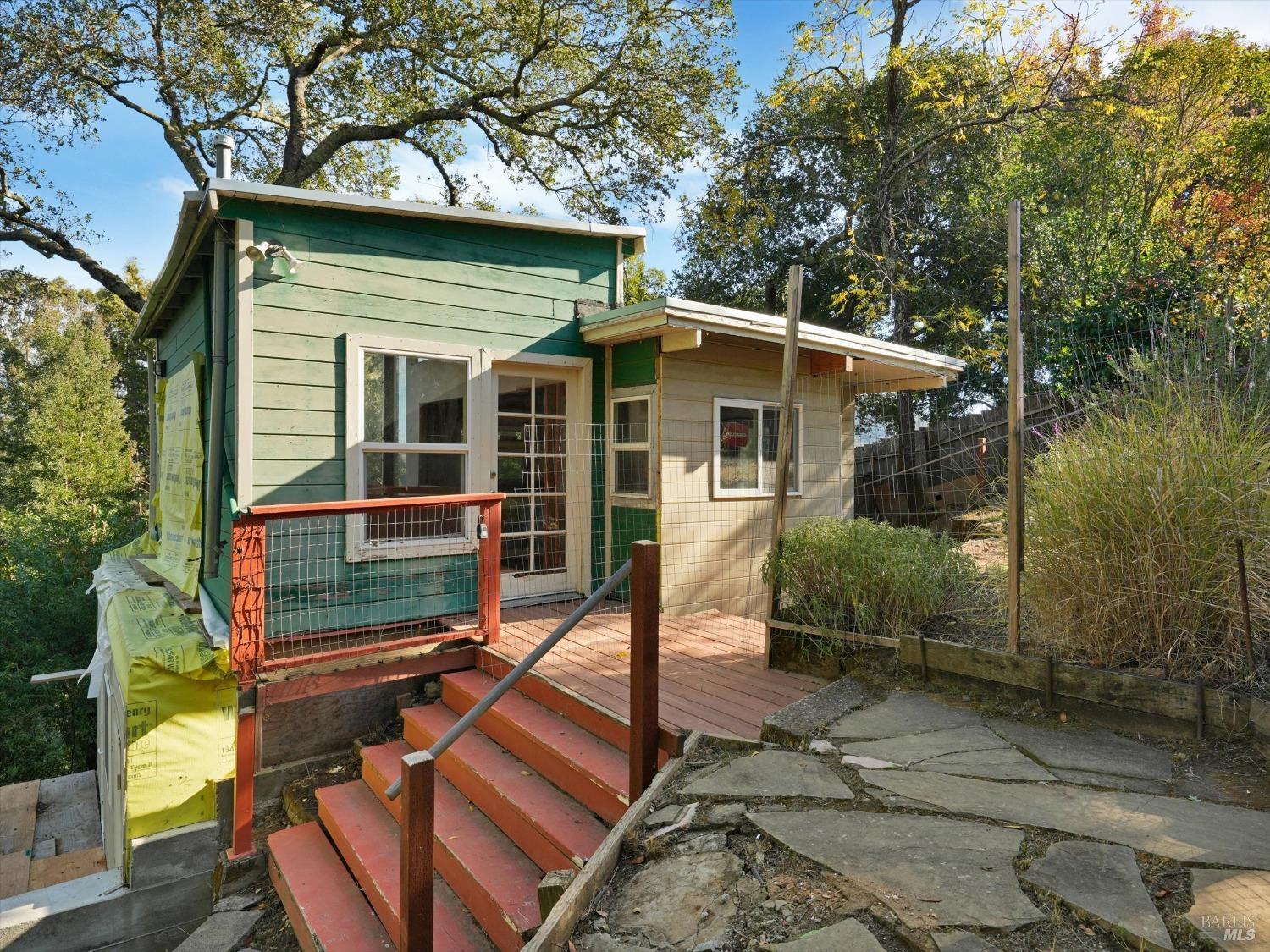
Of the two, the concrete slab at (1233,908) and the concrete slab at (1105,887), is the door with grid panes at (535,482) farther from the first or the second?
the concrete slab at (1233,908)

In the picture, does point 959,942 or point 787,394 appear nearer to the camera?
point 959,942

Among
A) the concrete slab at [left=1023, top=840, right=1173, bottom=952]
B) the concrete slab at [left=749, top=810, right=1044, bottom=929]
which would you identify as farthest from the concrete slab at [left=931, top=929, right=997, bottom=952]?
the concrete slab at [left=1023, top=840, right=1173, bottom=952]

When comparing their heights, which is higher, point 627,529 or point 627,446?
point 627,446

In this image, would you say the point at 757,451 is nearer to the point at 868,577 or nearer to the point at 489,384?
the point at 489,384

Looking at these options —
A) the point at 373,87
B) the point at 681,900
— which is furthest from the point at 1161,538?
the point at 373,87

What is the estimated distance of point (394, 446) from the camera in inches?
194

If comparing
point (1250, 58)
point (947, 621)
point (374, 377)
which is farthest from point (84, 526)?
point (1250, 58)

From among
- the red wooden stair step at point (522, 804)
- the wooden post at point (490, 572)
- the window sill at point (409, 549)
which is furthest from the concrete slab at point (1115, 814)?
the window sill at point (409, 549)

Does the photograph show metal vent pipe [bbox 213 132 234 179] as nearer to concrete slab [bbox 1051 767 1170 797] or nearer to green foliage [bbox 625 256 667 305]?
concrete slab [bbox 1051 767 1170 797]

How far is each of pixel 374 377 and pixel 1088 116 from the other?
38.2 ft

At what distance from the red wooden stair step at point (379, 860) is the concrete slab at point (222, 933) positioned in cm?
51

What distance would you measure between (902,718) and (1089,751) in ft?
2.19

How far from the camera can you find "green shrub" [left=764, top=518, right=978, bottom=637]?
3.73 m

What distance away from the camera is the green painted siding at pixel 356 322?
4523 millimetres
